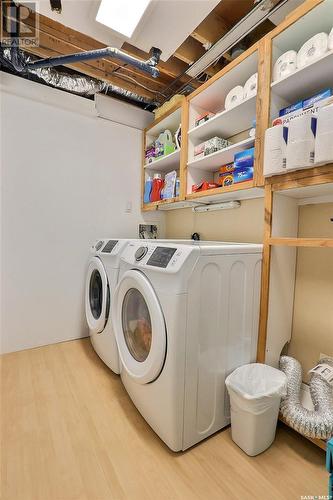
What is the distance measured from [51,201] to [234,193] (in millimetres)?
1642

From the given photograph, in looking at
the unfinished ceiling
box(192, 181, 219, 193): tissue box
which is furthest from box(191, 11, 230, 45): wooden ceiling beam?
box(192, 181, 219, 193): tissue box

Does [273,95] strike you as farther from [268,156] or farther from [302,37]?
[268,156]

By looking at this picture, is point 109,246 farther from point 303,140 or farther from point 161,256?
point 303,140

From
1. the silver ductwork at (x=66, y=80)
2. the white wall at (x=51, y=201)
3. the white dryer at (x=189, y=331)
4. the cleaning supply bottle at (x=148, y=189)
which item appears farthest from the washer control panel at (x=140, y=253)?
the silver ductwork at (x=66, y=80)

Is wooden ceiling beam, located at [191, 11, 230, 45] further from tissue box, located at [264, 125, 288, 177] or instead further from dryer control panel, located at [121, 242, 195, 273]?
dryer control panel, located at [121, 242, 195, 273]

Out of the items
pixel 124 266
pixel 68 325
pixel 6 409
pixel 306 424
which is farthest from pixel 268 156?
pixel 68 325

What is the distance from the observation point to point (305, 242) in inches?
43.4

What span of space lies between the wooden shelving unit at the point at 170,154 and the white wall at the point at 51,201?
0.81ft

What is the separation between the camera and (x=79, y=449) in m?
1.13

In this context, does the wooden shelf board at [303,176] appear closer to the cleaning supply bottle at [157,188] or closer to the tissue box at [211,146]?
the tissue box at [211,146]

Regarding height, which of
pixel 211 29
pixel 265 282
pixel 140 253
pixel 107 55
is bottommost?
pixel 265 282

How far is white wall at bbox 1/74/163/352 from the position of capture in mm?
1969

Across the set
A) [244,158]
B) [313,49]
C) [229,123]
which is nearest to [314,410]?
[244,158]

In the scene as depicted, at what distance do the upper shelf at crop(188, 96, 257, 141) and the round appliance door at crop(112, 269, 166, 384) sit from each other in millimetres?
1241
